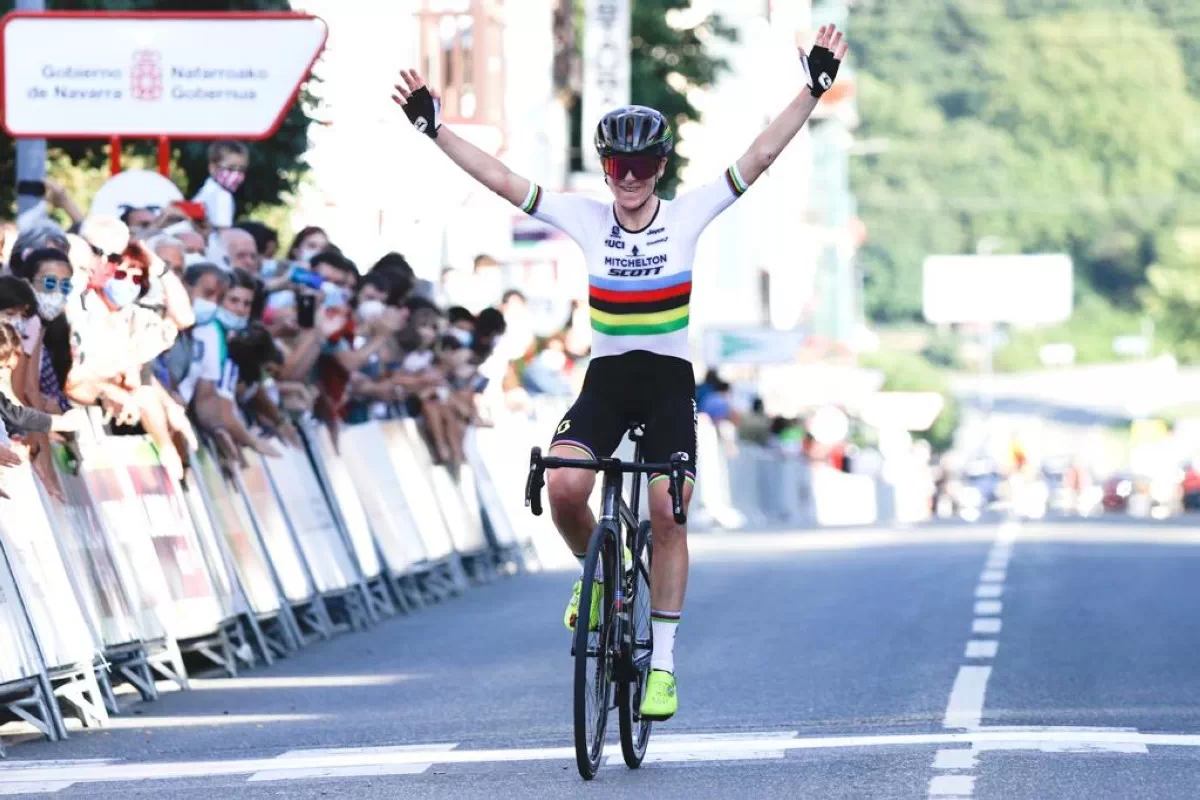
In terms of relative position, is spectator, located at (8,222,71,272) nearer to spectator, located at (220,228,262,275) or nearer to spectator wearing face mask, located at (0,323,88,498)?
spectator wearing face mask, located at (0,323,88,498)

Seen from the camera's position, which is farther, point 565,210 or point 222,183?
point 222,183

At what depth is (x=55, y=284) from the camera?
512 inches

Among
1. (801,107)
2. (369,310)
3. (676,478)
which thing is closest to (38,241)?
(801,107)

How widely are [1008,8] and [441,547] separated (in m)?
167

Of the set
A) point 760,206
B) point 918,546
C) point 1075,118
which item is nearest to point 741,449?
point 918,546

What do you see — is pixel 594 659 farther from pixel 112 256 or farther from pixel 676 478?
pixel 112 256

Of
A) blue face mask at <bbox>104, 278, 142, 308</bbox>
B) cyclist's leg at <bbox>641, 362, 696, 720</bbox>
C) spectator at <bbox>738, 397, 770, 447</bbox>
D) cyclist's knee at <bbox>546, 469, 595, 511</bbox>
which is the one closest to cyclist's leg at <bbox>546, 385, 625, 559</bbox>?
cyclist's knee at <bbox>546, 469, 595, 511</bbox>

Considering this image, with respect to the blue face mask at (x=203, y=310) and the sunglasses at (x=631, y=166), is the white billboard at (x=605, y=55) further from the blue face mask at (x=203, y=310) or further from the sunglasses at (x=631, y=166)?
the sunglasses at (x=631, y=166)

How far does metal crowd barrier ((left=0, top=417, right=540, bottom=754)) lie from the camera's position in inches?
469

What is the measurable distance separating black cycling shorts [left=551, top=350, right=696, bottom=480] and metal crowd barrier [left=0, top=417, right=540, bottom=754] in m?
2.72

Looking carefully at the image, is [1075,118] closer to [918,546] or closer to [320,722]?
[918,546]

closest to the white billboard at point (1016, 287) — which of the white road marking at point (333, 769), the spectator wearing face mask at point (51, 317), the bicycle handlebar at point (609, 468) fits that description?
the spectator wearing face mask at point (51, 317)

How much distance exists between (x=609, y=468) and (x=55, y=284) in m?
4.18

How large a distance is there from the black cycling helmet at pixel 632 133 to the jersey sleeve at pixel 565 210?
26 centimetres
